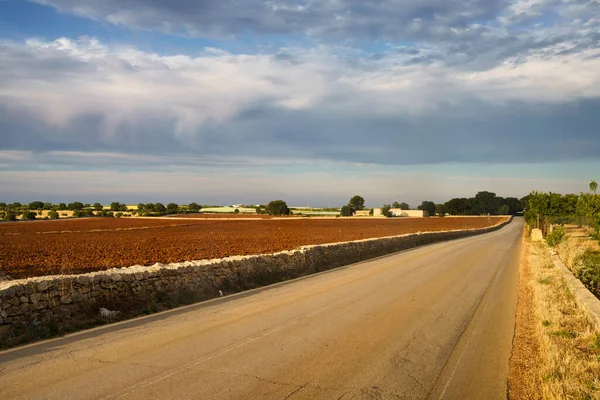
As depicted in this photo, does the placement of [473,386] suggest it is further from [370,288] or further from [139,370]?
[370,288]

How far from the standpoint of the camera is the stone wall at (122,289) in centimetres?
896

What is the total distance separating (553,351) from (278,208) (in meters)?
158

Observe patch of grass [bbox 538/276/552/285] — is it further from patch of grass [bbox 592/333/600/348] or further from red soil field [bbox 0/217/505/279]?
red soil field [bbox 0/217/505/279]

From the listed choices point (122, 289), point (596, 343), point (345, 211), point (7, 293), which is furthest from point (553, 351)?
point (345, 211)

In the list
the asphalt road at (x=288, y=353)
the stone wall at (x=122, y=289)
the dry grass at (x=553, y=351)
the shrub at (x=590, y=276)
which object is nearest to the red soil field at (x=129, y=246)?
the stone wall at (x=122, y=289)

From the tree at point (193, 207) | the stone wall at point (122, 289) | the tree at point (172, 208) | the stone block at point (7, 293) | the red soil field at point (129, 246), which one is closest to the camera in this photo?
the stone block at point (7, 293)

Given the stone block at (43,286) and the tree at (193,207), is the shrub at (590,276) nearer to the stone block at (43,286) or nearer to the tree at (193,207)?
the stone block at (43,286)

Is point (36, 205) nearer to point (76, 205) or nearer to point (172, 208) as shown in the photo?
point (76, 205)

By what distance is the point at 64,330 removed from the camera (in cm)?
930

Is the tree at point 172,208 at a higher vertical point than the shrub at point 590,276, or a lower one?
higher

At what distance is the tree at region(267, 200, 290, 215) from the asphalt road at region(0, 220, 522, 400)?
15247 centimetres

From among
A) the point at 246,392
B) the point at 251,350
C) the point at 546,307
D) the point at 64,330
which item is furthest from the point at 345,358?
the point at 546,307

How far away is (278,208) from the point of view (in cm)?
16588

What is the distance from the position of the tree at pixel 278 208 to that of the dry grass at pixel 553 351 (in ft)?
500
